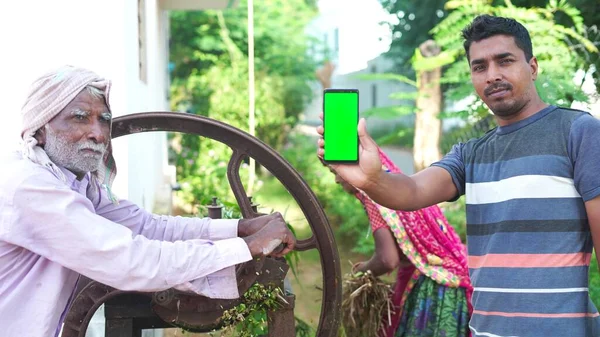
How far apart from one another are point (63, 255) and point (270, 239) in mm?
569

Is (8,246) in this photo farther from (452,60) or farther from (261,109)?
(261,109)

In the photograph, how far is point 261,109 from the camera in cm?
1316

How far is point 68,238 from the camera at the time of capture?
1.89 metres

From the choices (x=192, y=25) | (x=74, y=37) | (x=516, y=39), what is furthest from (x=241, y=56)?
(x=516, y=39)

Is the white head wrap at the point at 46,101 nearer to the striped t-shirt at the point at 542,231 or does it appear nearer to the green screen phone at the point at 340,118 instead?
the green screen phone at the point at 340,118

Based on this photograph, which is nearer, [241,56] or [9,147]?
[9,147]

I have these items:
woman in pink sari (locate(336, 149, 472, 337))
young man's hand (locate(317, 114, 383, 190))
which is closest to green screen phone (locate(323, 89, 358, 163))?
young man's hand (locate(317, 114, 383, 190))

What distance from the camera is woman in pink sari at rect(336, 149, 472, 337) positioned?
10.6ft

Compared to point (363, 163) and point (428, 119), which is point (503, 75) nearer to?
point (363, 163)

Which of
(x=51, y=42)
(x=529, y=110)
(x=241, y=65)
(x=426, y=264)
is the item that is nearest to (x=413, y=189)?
(x=529, y=110)

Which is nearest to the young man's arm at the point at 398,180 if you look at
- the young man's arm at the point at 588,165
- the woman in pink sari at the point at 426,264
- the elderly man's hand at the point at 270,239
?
the elderly man's hand at the point at 270,239

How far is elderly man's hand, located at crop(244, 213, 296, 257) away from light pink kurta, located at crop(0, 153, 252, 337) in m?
0.04

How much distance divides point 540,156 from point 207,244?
0.94m

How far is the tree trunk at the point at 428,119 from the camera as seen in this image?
26.6ft
